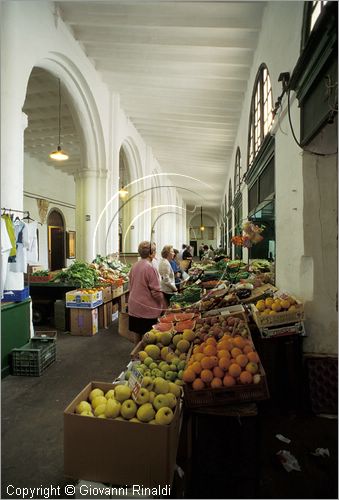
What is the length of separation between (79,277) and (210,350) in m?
4.37

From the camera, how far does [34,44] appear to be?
4.99 meters

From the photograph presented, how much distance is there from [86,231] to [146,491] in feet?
23.5

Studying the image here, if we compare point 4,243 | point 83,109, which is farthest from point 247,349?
point 83,109

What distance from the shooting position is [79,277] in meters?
6.08

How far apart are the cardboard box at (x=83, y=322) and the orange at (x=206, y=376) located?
3.82 meters

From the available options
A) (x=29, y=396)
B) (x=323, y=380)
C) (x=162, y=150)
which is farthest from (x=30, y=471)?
(x=162, y=150)

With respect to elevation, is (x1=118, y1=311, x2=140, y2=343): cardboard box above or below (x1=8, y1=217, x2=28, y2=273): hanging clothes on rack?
below

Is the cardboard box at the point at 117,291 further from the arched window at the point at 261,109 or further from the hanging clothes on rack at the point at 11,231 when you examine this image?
the arched window at the point at 261,109

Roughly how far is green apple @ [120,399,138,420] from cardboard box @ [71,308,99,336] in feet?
12.5

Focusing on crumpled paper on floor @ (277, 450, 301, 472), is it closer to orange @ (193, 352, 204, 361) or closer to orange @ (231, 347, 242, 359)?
orange @ (231, 347, 242, 359)

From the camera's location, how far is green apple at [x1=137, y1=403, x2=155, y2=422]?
68.8 inches

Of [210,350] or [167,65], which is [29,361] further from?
[167,65]

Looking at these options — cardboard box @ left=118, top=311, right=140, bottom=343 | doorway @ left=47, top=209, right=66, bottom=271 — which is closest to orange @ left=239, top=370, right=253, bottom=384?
cardboard box @ left=118, top=311, right=140, bottom=343

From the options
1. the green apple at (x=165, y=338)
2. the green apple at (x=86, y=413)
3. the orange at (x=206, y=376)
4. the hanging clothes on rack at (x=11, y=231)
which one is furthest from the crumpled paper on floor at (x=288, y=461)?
the hanging clothes on rack at (x=11, y=231)
